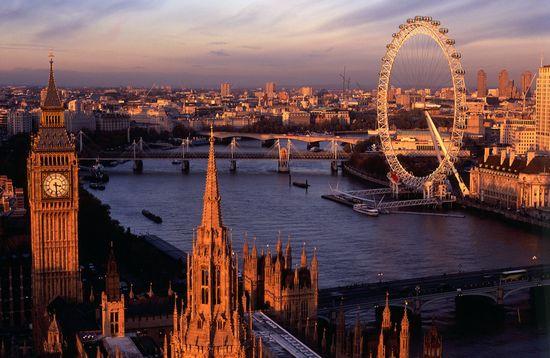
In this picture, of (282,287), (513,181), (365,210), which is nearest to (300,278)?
(282,287)

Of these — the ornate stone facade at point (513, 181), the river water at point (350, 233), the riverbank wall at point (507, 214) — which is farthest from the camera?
the ornate stone facade at point (513, 181)

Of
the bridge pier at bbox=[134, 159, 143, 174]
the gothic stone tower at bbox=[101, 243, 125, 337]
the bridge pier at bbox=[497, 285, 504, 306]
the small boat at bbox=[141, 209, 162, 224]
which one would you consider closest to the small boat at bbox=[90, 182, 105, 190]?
the bridge pier at bbox=[134, 159, 143, 174]

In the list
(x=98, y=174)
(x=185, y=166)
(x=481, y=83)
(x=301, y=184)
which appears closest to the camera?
(x=301, y=184)

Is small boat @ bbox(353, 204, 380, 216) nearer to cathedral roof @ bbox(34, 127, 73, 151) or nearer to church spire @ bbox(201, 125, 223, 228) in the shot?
cathedral roof @ bbox(34, 127, 73, 151)

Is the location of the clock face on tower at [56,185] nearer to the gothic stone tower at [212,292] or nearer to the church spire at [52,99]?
the church spire at [52,99]

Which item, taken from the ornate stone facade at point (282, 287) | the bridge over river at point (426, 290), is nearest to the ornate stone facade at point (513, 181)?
the bridge over river at point (426, 290)

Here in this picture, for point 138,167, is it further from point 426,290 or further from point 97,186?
point 426,290
